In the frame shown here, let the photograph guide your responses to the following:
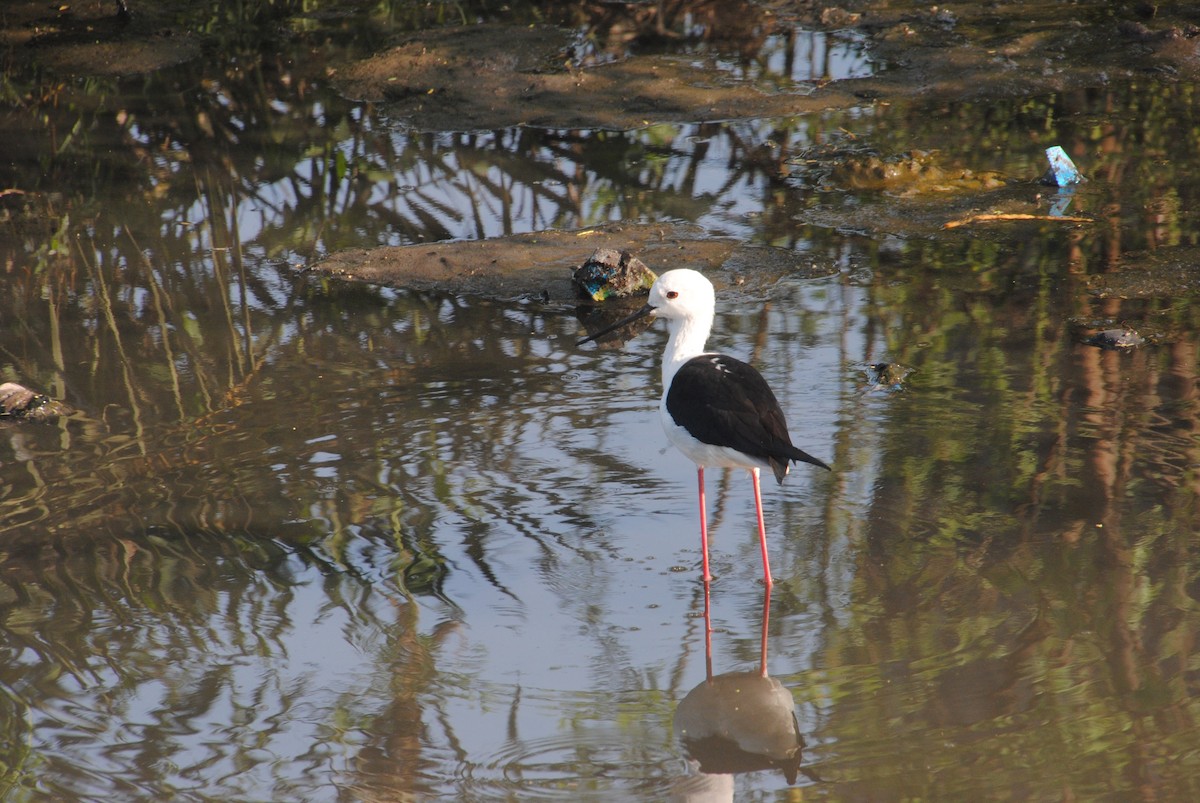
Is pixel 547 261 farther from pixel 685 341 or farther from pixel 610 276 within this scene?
pixel 685 341

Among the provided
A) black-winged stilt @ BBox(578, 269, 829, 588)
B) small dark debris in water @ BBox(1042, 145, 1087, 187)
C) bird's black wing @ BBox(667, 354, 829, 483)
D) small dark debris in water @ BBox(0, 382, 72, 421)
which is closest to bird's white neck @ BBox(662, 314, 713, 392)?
black-winged stilt @ BBox(578, 269, 829, 588)

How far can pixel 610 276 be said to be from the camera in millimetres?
7199

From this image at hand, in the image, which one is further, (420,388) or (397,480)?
(420,388)

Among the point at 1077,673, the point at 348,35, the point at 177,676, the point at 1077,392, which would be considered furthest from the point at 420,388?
the point at 348,35

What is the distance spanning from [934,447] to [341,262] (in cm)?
387

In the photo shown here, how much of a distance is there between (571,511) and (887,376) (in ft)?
5.79

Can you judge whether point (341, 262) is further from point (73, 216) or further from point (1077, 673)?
point (1077, 673)

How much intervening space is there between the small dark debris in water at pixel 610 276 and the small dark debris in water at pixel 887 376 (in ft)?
5.05

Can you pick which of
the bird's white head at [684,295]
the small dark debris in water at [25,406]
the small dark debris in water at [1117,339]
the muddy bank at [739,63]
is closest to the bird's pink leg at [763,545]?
the bird's white head at [684,295]

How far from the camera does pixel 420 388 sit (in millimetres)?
6309

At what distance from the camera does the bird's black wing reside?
4504 mm

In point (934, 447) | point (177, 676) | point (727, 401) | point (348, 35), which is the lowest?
point (177, 676)

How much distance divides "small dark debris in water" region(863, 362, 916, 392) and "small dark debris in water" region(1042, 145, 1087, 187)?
2818 mm

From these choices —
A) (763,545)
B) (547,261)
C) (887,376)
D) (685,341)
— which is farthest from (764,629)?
(547,261)
